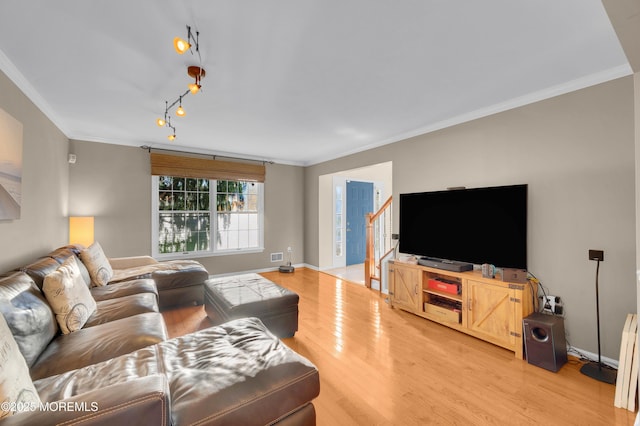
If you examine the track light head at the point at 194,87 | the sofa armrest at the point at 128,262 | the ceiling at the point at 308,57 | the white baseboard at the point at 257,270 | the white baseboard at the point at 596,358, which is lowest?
the white baseboard at the point at 596,358

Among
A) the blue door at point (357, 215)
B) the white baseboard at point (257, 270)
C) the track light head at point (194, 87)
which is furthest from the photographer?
the blue door at point (357, 215)

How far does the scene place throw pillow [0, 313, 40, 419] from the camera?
0.91 m

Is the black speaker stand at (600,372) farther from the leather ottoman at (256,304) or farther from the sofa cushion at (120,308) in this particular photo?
the sofa cushion at (120,308)

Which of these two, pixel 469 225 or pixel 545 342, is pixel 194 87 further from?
pixel 545 342

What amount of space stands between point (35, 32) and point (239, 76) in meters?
1.31

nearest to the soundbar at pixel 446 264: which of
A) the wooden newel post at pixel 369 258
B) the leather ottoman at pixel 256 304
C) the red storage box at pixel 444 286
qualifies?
the red storage box at pixel 444 286

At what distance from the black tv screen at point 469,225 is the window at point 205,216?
3.28 metres

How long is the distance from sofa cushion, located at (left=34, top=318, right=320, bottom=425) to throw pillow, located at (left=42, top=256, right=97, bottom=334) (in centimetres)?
68

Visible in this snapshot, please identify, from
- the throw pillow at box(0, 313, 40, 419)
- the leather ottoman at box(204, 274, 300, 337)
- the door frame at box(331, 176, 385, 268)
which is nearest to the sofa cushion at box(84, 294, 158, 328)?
the leather ottoman at box(204, 274, 300, 337)

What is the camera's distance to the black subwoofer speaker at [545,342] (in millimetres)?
2254

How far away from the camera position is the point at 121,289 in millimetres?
2779

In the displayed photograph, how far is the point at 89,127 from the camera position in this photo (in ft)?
12.7

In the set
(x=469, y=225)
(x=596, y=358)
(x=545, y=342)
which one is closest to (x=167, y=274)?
(x=469, y=225)

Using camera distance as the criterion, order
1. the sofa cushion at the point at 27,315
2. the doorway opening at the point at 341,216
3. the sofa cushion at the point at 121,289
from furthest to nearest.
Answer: the doorway opening at the point at 341,216, the sofa cushion at the point at 121,289, the sofa cushion at the point at 27,315
